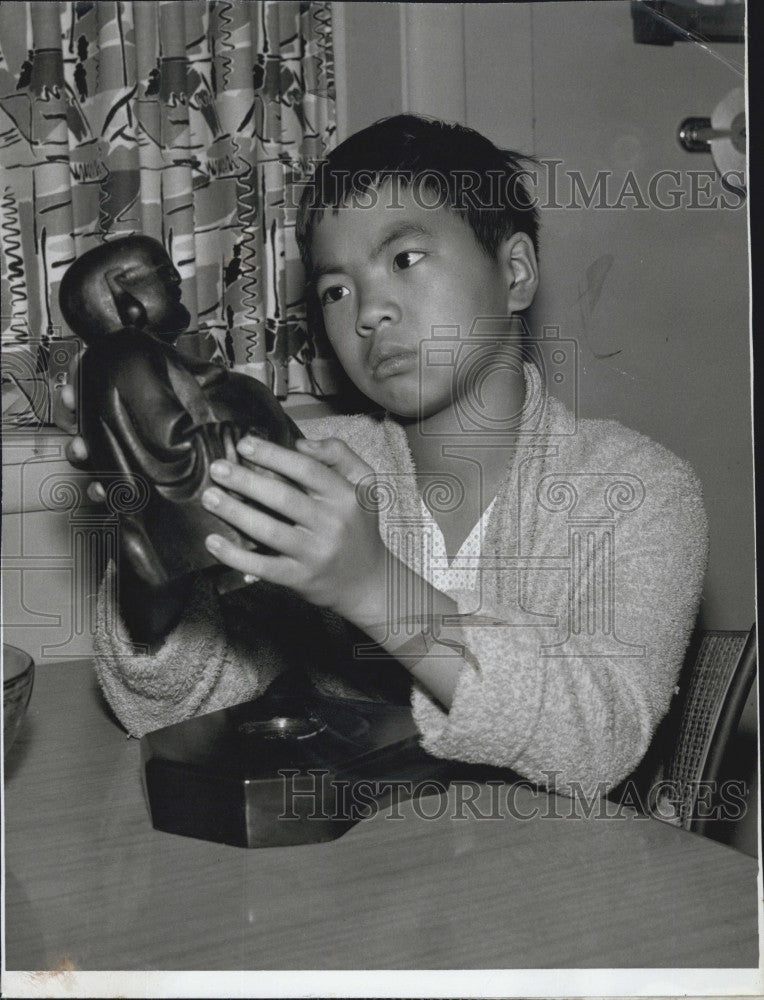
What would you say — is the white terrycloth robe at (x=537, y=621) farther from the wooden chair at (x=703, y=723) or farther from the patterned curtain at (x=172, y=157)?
the patterned curtain at (x=172, y=157)

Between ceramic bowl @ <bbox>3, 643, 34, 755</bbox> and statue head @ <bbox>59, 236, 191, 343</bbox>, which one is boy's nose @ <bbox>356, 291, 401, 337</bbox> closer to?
statue head @ <bbox>59, 236, 191, 343</bbox>

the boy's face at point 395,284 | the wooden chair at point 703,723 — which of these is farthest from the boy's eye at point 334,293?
the wooden chair at point 703,723

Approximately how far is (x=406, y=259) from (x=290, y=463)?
0.27m

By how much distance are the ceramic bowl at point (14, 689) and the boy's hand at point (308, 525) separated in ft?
0.47

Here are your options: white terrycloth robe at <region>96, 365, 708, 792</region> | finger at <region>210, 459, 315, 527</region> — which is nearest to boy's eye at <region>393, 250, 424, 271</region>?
white terrycloth robe at <region>96, 365, 708, 792</region>

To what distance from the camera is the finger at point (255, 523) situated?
19.0 inches

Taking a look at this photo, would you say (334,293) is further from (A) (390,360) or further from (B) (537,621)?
(B) (537,621)

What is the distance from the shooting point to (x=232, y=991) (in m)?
0.43

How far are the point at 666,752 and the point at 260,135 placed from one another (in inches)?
27.4

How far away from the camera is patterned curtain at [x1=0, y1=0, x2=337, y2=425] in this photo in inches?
33.7

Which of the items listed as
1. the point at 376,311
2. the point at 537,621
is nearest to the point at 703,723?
the point at 537,621

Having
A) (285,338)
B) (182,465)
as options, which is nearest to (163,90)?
(285,338)

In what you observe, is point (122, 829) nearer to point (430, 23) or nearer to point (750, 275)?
point (750, 275)

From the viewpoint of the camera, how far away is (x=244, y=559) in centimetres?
49
